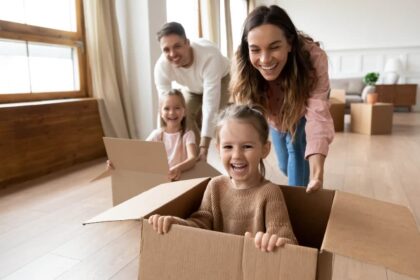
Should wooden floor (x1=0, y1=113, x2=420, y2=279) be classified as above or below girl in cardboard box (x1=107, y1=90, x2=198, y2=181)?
below

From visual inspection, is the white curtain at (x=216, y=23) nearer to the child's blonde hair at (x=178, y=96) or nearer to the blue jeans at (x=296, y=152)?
the child's blonde hair at (x=178, y=96)

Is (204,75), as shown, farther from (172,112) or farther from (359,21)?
(359,21)

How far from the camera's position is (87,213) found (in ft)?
6.31

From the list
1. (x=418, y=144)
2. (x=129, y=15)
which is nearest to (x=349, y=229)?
(x=129, y=15)

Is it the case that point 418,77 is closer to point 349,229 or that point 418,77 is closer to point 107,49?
point 107,49

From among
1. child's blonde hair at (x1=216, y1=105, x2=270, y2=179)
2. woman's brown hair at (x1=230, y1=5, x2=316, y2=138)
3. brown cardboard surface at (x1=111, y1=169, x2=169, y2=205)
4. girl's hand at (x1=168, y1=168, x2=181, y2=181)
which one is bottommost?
brown cardboard surface at (x1=111, y1=169, x2=169, y2=205)

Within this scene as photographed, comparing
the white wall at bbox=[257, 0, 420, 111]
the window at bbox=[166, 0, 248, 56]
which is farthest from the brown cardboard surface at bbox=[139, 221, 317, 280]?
the white wall at bbox=[257, 0, 420, 111]

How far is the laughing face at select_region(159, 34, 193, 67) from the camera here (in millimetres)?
1856

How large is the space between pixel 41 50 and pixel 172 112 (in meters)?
1.64

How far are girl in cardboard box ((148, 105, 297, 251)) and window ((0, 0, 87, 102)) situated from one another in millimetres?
2180

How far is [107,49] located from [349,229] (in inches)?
115

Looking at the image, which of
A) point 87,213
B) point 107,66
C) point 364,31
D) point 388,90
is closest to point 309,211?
point 87,213

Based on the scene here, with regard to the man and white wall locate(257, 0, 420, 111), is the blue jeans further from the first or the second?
white wall locate(257, 0, 420, 111)

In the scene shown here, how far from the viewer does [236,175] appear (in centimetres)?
103
